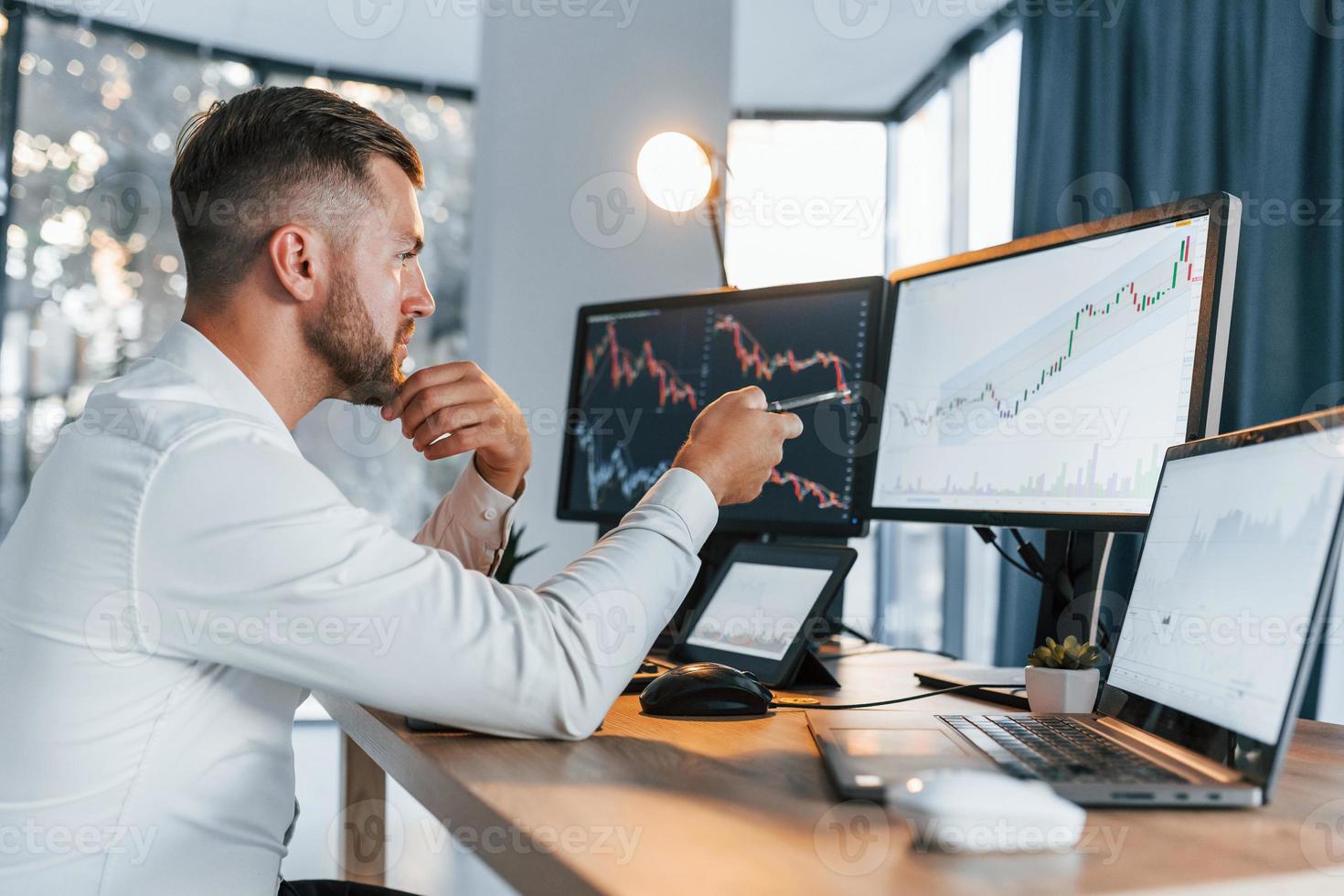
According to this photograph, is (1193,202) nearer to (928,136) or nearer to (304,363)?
(304,363)

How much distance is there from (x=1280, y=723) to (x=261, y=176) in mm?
945

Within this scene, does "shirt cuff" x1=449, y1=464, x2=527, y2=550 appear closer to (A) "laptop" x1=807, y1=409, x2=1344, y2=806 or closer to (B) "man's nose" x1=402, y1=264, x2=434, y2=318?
(B) "man's nose" x1=402, y1=264, x2=434, y2=318

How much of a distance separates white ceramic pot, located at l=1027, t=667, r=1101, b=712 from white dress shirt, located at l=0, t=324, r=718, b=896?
0.42 metres

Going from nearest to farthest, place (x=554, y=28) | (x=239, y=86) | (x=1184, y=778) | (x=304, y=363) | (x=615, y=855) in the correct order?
(x=615, y=855), (x=1184, y=778), (x=304, y=363), (x=554, y=28), (x=239, y=86)

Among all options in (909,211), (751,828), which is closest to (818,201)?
(909,211)

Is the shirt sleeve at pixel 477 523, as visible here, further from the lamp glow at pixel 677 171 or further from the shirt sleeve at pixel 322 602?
the lamp glow at pixel 677 171

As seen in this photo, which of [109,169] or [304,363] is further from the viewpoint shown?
[109,169]

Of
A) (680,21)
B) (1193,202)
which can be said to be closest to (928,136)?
(680,21)

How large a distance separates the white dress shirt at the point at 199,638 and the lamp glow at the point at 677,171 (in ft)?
4.27

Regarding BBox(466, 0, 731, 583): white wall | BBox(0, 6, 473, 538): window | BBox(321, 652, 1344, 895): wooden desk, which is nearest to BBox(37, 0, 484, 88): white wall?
BBox(0, 6, 473, 538): window

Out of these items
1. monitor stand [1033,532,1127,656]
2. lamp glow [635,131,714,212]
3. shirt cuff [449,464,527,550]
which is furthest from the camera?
lamp glow [635,131,714,212]

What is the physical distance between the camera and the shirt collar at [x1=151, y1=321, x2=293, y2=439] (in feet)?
3.03

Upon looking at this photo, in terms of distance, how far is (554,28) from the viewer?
8.83ft

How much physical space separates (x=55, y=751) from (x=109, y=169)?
348 cm
